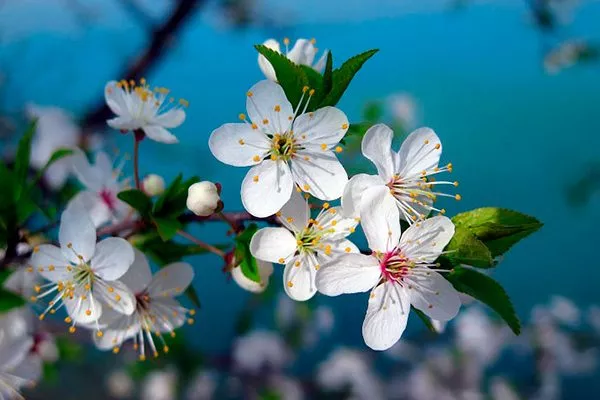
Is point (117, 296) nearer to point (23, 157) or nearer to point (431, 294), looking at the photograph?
point (23, 157)

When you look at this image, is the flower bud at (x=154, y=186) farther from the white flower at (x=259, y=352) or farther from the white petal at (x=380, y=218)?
the white flower at (x=259, y=352)

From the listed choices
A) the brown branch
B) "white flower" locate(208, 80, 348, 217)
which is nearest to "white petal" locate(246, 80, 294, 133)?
"white flower" locate(208, 80, 348, 217)

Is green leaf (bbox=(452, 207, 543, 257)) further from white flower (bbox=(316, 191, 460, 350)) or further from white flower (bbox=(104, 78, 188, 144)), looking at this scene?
white flower (bbox=(104, 78, 188, 144))

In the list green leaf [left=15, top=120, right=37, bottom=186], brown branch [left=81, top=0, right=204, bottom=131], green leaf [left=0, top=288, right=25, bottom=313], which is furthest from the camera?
brown branch [left=81, top=0, right=204, bottom=131]

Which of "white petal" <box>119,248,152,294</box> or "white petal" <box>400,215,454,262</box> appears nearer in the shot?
"white petal" <box>400,215,454,262</box>

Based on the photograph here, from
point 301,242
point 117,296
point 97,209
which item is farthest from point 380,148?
point 97,209

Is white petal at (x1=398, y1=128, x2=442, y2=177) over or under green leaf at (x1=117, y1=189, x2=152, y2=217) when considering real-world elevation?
over
